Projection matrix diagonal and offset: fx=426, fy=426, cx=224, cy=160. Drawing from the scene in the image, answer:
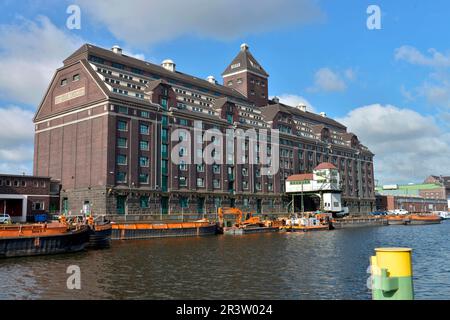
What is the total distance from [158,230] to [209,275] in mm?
46212

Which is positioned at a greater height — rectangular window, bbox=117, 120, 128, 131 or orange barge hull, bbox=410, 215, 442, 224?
rectangular window, bbox=117, 120, 128, 131

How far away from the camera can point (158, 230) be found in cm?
7812

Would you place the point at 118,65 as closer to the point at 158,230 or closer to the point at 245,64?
the point at 158,230

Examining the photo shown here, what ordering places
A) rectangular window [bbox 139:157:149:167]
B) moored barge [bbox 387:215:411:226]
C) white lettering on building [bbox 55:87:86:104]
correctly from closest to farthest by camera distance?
1. rectangular window [bbox 139:157:149:167]
2. white lettering on building [bbox 55:87:86:104]
3. moored barge [bbox 387:215:411:226]

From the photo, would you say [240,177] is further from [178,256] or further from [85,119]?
[178,256]

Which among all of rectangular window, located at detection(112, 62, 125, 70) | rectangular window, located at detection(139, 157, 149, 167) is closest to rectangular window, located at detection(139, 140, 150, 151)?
rectangular window, located at detection(139, 157, 149, 167)

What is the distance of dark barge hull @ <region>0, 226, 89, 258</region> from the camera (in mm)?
44191

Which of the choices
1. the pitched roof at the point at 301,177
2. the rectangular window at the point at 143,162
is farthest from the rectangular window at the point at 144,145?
the pitched roof at the point at 301,177

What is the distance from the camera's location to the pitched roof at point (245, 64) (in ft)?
471

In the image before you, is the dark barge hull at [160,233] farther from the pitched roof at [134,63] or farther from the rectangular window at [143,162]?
the pitched roof at [134,63]

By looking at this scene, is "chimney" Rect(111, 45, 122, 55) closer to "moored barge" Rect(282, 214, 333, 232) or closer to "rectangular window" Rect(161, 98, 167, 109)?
"rectangular window" Rect(161, 98, 167, 109)

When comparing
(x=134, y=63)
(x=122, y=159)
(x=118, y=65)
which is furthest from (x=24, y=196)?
(x=134, y=63)

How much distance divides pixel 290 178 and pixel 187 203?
43.6 m

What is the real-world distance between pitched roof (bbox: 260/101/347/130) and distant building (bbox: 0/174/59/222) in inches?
2738
